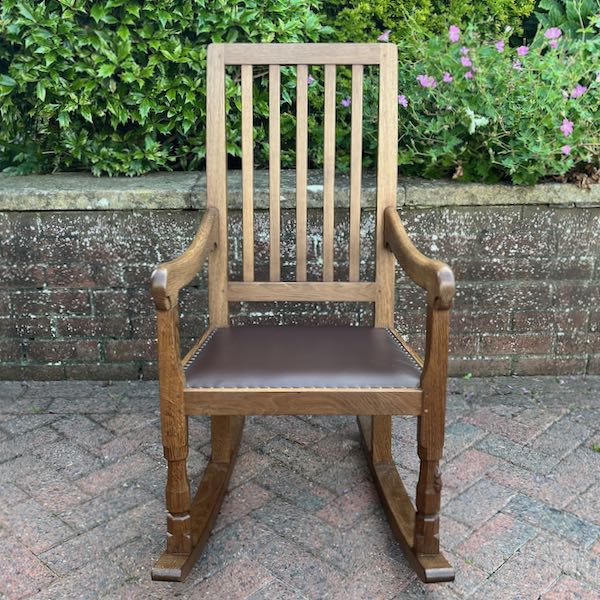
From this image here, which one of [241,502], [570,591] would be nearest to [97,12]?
[241,502]

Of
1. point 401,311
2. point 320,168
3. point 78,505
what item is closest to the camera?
point 78,505

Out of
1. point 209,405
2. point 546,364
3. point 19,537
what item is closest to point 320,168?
point 546,364

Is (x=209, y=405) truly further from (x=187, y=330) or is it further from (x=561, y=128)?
(x=561, y=128)

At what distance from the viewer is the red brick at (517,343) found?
281 centimetres

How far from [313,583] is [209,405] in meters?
0.54

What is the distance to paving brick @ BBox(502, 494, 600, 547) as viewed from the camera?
6.16ft

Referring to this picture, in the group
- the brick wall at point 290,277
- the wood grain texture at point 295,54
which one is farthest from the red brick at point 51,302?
the wood grain texture at point 295,54

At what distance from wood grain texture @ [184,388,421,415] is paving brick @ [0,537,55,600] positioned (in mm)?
607

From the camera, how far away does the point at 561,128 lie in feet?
8.43

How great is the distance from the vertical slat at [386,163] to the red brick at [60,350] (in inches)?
52.1

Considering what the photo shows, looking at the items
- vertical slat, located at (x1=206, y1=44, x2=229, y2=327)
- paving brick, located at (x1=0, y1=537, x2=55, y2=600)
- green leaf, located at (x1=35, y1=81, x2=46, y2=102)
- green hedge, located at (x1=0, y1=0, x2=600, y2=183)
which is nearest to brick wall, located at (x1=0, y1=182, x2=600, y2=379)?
green hedge, located at (x1=0, y1=0, x2=600, y2=183)

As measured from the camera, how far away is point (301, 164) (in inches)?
83.9

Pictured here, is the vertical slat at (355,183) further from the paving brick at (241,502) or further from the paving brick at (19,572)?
the paving brick at (19,572)

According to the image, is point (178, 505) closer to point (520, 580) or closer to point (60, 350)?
point (520, 580)
